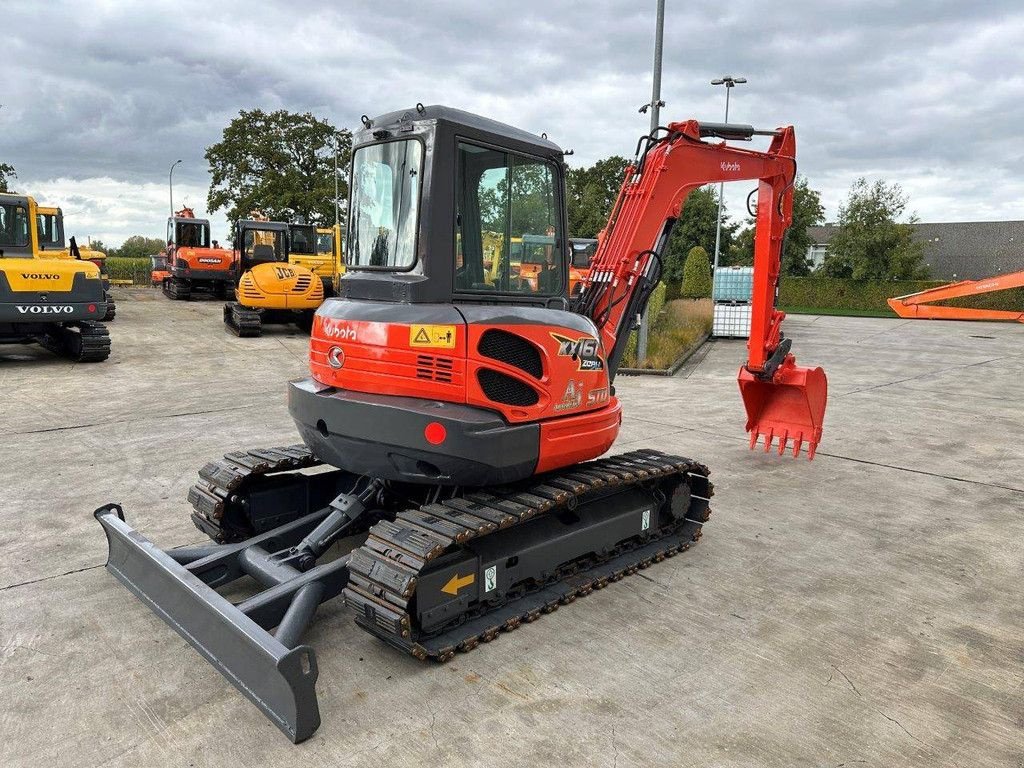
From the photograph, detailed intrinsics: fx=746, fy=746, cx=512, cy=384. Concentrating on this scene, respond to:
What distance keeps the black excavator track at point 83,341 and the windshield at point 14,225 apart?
1.62m

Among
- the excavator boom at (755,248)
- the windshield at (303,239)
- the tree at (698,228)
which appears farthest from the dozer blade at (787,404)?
the tree at (698,228)

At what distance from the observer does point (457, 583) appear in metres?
3.85

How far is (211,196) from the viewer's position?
46125 millimetres

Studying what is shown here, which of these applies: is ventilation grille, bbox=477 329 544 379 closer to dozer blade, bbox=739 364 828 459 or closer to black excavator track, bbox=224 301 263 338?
dozer blade, bbox=739 364 828 459

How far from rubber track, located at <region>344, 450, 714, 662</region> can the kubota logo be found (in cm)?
1084

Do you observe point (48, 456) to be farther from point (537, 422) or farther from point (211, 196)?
point (211, 196)

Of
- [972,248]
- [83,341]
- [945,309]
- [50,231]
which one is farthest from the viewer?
[972,248]

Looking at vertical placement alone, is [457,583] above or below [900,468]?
above

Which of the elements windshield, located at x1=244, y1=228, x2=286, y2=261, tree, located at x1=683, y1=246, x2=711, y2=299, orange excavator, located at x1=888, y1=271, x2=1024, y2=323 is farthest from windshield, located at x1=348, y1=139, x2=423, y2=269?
tree, located at x1=683, y1=246, x2=711, y2=299

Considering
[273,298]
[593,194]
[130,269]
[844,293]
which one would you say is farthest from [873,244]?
[130,269]

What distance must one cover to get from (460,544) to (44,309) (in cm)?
1134

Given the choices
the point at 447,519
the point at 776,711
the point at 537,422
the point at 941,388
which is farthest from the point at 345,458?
the point at 941,388

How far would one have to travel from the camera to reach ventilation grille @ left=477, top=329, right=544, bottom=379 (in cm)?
400

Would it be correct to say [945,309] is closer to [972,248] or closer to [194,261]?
[194,261]
